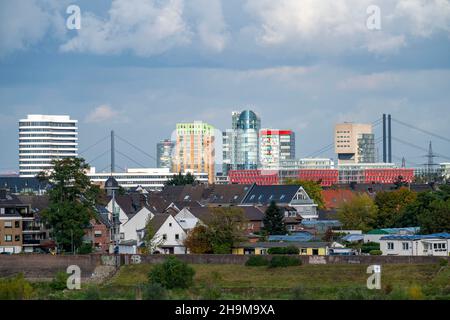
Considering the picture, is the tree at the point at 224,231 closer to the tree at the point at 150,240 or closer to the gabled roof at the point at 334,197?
the tree at the point at 150,240

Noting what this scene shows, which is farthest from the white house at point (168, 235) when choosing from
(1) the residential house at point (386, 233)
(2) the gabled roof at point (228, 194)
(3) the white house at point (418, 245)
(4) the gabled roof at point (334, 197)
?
(4) the gabled roof at point (334, 197)

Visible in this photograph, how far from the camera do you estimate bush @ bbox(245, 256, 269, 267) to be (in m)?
62.5

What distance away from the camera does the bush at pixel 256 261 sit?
205 feet

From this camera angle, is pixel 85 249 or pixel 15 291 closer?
pixel 15 291

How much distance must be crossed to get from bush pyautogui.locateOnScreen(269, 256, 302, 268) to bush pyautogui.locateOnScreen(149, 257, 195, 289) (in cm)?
541

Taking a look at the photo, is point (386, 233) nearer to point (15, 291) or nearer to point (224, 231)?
point (224, 231)

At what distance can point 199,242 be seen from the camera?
6975 cm

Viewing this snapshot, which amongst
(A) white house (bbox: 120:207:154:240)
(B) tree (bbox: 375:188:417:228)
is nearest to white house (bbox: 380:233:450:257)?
(B) tree (bbox: 375:188:417:228)

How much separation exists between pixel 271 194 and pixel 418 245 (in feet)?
115

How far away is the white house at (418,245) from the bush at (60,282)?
16.8 meters

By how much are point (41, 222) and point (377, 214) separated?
884 inches

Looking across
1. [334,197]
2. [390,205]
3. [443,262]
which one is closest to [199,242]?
[443,262]

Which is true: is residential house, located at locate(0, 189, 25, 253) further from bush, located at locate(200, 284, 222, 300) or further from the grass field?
bush, located at locate(200, 284, 222, 300)
